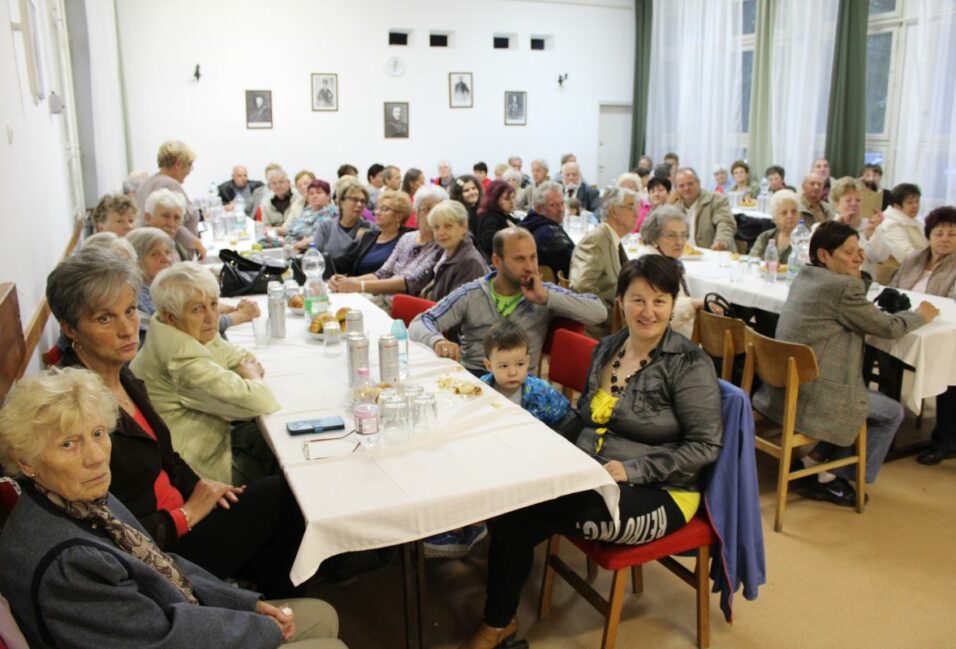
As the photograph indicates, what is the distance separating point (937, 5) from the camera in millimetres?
7949

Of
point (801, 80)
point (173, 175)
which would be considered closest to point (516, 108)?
point (801, 80)

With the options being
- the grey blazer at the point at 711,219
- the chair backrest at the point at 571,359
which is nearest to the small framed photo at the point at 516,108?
the grey blazer at the point at 711,219

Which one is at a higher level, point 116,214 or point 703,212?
point 116,214

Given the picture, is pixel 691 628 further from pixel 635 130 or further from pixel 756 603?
pixel 635 130

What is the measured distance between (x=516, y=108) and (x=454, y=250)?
914 centimetres

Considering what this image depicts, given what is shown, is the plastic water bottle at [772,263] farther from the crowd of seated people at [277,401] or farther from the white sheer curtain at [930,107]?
the white sheer curtain at [930,107]

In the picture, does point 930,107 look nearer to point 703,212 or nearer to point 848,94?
point 848,94

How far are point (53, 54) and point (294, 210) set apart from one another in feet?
8.17

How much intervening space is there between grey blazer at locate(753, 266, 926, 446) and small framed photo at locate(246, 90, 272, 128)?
9.29 meters

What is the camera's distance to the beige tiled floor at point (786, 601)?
2594 mm

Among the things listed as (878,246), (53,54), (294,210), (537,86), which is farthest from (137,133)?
(878,246)

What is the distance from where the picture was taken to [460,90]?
12.3 metres

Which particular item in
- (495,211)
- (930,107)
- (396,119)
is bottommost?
(495,211)

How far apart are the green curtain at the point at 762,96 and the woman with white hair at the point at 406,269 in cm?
689
